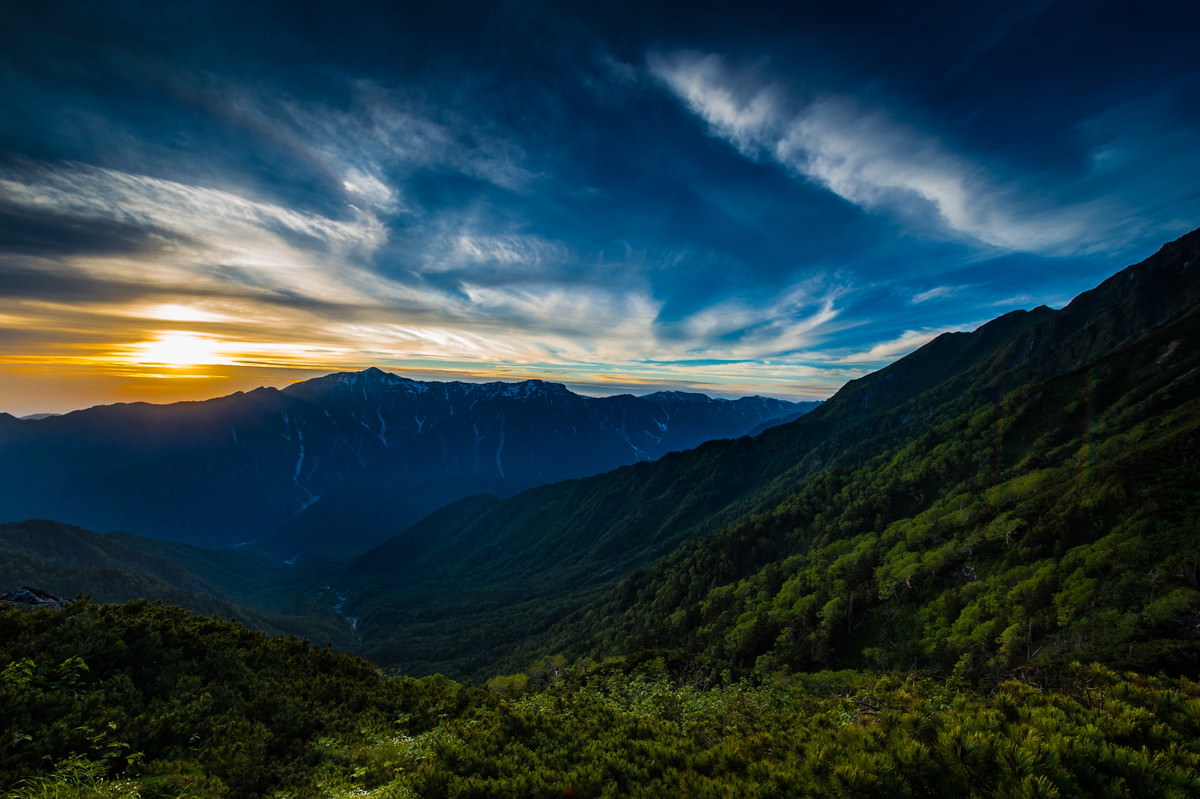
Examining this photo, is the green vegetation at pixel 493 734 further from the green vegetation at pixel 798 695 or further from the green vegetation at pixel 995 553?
the green vegetation at pixel 995 553

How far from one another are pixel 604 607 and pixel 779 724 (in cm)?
19506

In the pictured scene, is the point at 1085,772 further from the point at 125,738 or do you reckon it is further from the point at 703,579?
the point at 703,579

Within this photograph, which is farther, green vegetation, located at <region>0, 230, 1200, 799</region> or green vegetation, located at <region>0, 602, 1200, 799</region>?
green vegetation, located at <region>0, 230, 1200, 799</region>

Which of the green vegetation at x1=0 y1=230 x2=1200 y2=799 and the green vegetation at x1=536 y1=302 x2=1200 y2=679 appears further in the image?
the green vegetation at x1=536 y1=302 x2=1200 y2=679

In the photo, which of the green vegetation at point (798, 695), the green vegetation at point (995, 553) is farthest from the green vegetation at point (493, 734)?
the green vegetation at point (995, 553)

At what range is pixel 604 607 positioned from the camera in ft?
646

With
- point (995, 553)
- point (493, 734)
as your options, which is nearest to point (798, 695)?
point (493, 734)

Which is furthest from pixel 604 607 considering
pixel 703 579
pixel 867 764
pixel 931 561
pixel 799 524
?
pixel 867 764

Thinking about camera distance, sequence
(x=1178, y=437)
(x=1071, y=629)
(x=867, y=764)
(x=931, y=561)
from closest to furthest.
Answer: (x=867, y=764) → (x=1071, y=629) → (x=1178, y=437) → (x=931, y=561)

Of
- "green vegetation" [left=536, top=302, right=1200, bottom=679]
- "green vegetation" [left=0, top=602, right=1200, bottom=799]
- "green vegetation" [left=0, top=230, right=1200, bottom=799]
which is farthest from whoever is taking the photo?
"green vegetation" [left=536, top=302, right=1200, bottom=679]

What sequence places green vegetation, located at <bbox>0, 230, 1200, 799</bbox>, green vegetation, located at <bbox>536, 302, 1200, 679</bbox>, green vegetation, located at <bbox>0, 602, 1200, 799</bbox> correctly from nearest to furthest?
green vegetation, located at <bbox>0, 602, 1200, 799</bbox> → green vegetation, located at <bbox>0, 230, 1200, 799</bbox> → green vegetation, located at <bbox>536, 302, 1200, 679</bbox>

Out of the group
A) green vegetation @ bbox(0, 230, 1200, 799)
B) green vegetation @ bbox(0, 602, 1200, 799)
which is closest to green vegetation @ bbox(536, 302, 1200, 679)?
green vegetation @ bbox(0, 230, 1200, 799)

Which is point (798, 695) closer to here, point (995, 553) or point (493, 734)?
point (493, 734)

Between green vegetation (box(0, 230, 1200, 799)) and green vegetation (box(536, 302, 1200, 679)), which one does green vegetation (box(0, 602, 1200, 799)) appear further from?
green vegetation (box(536, 302, 1200, 679))
